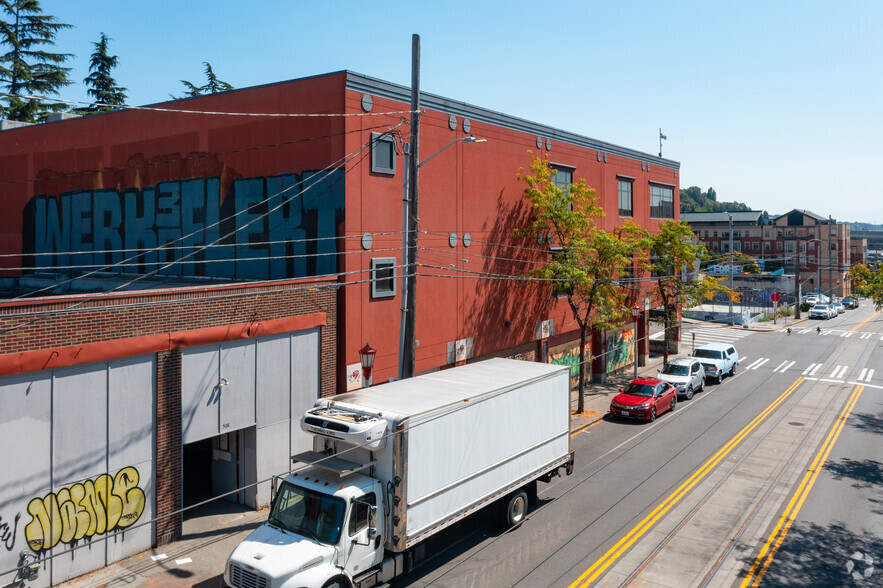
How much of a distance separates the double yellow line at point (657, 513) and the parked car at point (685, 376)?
4.57m

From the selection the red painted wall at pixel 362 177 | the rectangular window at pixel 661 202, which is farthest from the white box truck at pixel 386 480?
the rectangular window at pixel 661 202

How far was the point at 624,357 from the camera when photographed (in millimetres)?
40531

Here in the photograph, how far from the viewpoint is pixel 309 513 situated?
468 inches

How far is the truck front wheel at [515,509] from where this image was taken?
52.2 feet

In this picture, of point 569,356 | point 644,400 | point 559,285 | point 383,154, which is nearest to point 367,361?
point 383,154

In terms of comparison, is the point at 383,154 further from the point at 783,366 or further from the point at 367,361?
the point at 783,366

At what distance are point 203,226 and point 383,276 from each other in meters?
7.73

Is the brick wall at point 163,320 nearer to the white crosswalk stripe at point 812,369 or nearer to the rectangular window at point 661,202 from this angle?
the rectangular window at point 661,202

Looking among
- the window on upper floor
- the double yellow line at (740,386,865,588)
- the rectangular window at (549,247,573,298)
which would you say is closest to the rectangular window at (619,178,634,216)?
the window on upper floor

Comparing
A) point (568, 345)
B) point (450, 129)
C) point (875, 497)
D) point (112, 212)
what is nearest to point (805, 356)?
point (568, 345)

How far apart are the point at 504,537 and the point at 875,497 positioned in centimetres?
1138

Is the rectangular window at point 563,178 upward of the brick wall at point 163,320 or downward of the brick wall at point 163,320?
upward

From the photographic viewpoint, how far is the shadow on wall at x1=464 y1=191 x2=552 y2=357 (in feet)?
87.0

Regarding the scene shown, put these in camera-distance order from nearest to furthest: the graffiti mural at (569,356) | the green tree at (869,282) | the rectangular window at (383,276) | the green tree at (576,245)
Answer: the rectangular window at (383,276) → the green tree at (576,245) → the green tree at (869,282) → the graffiti mural at (569,356)
